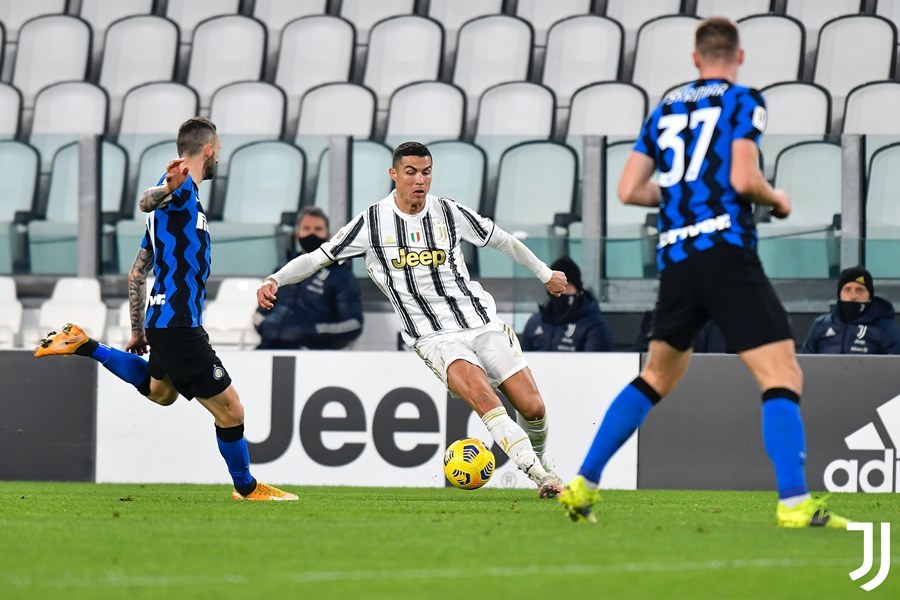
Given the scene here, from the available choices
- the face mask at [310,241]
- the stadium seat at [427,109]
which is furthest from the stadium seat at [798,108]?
the face mask at [310,241]

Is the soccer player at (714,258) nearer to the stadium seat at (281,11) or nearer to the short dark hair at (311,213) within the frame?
the short dark hair at (311,213)

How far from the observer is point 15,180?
481 inches

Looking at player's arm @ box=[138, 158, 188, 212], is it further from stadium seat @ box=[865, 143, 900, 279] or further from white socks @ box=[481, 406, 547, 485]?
stadium seat @ box=[865, 143, 900, 279]

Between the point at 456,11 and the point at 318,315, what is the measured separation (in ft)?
22.6

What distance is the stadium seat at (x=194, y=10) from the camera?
56.3ft

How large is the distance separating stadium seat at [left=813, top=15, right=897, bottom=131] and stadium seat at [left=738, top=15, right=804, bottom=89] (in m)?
0.28

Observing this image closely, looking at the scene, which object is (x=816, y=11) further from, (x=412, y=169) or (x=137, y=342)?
(x=137, y=342)

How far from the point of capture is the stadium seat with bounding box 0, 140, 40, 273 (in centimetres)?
1202

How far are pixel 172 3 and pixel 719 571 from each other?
14.4 m

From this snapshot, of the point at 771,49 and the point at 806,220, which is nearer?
A: the point at 806,220

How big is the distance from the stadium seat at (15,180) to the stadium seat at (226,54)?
4.21 metres

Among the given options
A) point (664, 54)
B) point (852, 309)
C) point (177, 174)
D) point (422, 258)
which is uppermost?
point (664, 54)

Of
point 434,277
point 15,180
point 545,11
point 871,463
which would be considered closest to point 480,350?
point 434,277

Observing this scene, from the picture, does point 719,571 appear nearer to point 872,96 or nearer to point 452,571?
point 452,571
